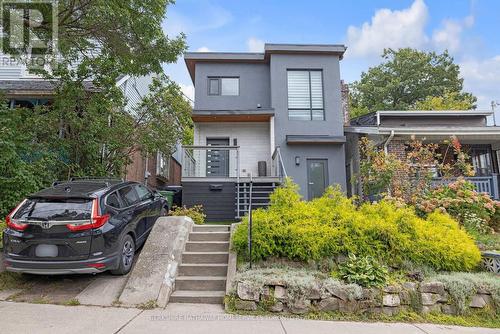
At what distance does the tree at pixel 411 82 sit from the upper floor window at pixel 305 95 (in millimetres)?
17335

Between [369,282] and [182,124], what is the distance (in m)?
8.41

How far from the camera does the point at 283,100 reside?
12.3 metres

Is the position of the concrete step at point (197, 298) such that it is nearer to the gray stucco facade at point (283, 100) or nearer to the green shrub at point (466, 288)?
the green shrub at point (466, 288)

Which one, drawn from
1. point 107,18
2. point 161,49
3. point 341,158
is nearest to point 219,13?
point 161,49

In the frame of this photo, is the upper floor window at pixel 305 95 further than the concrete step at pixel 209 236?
Yes

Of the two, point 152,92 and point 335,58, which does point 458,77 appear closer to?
point 335,58

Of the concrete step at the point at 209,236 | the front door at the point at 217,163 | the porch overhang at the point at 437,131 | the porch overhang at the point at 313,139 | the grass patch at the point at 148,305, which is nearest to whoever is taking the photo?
the grass patch at the point at 148,305

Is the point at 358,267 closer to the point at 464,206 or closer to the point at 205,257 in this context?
the point at 205,257

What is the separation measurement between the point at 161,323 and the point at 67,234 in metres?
1.99

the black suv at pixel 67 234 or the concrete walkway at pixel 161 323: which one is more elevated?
the black suv at pixel 67 234

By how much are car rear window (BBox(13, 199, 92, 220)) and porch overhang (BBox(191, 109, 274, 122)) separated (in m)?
7.34

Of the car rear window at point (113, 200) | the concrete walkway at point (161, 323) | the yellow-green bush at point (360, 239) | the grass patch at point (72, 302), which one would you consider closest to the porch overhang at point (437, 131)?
the yellow-green bush at point (360, 239)

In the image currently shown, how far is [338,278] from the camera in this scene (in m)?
4.88

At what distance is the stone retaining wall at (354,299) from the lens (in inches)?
177
